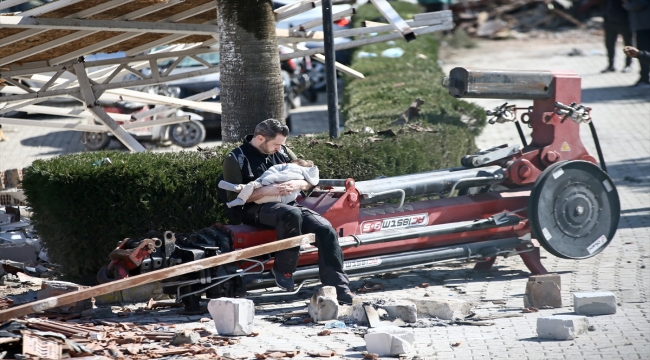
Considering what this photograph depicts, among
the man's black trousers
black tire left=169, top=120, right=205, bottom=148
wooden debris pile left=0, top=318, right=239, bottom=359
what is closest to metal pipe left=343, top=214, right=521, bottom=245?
the man's black trousers

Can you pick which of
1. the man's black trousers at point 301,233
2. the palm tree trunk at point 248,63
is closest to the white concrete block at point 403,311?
the man's black trousers at point 301,233

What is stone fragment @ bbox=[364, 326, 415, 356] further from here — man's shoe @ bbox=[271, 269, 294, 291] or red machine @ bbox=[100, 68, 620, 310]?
red machine @ bbox=[100, 68, 620, 310]

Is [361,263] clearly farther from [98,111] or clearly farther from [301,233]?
[98,111]

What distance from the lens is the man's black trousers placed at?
7.29m

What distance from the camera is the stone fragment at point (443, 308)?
278 inches

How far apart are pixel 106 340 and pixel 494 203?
391cm

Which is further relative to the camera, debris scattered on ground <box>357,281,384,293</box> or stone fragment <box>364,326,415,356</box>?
debris scattered on ground <box>357,281,384,293</box>

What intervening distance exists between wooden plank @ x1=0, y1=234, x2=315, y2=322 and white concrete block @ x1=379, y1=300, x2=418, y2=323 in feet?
2.68

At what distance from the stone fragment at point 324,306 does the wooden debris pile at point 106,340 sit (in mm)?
774

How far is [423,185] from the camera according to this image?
Result: 8180mm

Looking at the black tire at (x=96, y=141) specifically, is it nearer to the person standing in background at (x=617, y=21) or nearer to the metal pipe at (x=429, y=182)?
the metal pipe at (x=429, y=182)

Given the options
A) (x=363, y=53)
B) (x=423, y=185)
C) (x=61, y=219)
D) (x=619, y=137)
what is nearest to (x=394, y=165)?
(x=423, y=185)

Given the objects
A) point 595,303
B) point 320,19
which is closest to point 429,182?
point 595,303

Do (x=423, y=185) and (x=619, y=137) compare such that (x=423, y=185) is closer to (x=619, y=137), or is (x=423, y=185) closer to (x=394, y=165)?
(x=394, y=165)
